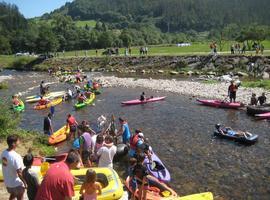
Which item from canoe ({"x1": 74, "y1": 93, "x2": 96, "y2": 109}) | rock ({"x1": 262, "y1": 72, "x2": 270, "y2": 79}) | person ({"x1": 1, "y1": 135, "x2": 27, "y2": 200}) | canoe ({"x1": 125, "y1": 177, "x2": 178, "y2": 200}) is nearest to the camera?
person ({"x1": 1, "y1": 135, "x2": 27, "y2": 200})

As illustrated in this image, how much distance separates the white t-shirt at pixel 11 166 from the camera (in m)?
9.81

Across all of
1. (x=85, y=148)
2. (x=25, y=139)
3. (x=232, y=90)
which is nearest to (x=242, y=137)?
(x=85, y=148)

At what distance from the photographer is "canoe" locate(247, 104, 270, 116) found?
2702cm

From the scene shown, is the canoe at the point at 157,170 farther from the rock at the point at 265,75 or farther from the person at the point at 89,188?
the rock at the point at 265,75

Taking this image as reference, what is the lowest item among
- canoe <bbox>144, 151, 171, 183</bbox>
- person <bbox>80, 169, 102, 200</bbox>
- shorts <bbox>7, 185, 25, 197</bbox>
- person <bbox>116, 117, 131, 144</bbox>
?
canoe <bbox>144, 151, 171, 183</bbox>

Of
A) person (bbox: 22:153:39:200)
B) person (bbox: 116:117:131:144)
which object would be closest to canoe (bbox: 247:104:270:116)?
person (bbox: 116:117:131:144)

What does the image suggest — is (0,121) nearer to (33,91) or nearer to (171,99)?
(171,99)

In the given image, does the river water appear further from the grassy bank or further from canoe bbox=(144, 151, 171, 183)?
the grassy bank

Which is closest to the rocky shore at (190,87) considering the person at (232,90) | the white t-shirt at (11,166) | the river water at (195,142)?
the person at (232,90)

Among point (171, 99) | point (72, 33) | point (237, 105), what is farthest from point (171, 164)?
point (72, 33)

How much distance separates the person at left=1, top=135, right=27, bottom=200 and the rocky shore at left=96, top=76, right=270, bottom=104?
2524 centimetres

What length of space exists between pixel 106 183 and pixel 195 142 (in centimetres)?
1034

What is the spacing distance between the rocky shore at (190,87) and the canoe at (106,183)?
71.5 ft

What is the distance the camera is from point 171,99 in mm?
36188
